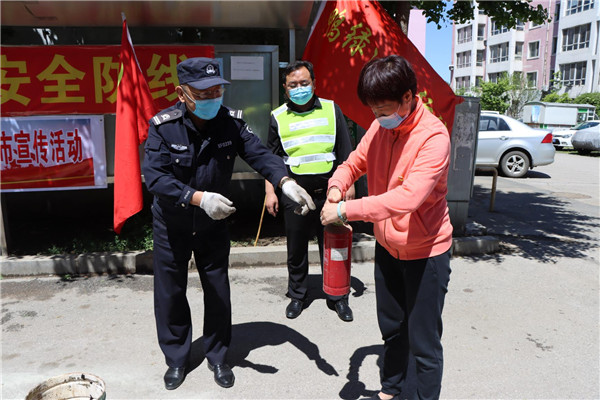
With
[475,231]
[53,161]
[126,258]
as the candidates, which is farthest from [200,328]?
[475,231]

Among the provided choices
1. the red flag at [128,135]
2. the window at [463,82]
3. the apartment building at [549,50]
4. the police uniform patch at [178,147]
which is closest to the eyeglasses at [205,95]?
the police uniform patch at [178,147]

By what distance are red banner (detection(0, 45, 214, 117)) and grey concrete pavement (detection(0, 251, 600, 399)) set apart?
6.50ft

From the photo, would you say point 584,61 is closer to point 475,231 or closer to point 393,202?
point 475,231

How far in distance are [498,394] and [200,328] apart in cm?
229

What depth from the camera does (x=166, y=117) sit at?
2838 mm

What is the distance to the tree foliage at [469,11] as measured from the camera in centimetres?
694

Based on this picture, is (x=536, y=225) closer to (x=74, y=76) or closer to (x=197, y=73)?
(x=197, y=73)

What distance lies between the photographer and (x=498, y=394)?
10.0 feet

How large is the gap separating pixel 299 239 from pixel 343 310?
713 mm

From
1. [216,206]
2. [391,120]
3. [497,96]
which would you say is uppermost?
[497,96]

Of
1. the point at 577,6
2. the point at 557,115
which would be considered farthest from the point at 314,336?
the point at 577,6

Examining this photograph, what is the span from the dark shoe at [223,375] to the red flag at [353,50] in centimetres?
311

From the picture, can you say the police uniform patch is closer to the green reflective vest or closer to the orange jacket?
the orange jacket

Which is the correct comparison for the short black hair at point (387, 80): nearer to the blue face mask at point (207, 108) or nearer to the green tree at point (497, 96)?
the blue face mask at point (207, 108)
